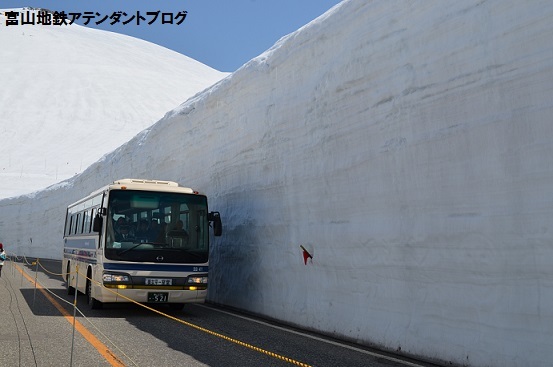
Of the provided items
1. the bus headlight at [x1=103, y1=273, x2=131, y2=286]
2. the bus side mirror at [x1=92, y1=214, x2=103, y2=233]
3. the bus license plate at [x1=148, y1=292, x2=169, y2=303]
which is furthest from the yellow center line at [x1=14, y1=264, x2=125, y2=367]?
the bus side mirror at [x1=92, y1=214, x2=103, y2=233]

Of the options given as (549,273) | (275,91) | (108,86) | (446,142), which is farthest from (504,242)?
(108,86)

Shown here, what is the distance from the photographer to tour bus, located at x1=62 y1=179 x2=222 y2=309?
11391mm

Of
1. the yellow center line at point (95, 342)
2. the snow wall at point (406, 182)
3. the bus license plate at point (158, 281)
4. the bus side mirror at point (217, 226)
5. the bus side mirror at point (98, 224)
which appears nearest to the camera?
the snow wall at point (406, 182)

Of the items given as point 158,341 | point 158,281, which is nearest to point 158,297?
point 158,281

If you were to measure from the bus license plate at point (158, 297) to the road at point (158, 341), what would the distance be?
298mm

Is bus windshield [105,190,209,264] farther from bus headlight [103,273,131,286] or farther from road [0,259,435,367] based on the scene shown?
road [0,259,435,367]

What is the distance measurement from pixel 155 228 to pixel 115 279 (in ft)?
3.71

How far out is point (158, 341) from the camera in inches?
339

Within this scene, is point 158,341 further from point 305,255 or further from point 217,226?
point 217,226

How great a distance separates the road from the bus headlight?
1.97 feet

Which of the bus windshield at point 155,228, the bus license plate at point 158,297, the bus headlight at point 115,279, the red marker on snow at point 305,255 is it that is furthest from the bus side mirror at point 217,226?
the red marker on snow at point 305,255

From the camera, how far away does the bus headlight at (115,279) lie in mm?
11297

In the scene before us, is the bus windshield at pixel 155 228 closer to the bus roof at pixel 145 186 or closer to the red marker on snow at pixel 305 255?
the bus roof at pixel 145 186

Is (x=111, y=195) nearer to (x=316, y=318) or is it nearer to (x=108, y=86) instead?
(x=316, y=318)
